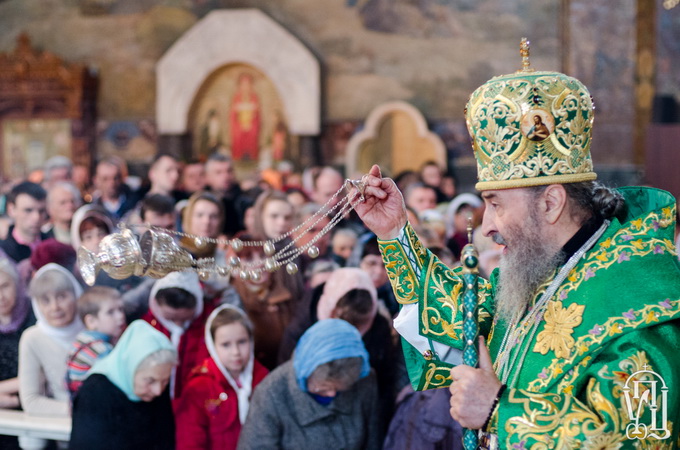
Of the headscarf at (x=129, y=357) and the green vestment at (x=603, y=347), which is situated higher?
the green vestment at (x=603, y=347)

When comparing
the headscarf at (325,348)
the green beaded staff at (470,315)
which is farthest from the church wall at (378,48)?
the green beaded staff at (470,315)

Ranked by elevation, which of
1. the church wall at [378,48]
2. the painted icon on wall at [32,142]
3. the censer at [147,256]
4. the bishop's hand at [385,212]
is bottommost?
the censer at [147,256]

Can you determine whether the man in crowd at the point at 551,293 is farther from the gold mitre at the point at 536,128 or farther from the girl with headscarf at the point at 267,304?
the girl with headscarf at the point at 267,304

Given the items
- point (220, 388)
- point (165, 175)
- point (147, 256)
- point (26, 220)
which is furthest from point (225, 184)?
point (147, 256)

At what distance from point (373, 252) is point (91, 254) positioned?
3079 millimetres

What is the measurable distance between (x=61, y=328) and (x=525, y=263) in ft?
11.0

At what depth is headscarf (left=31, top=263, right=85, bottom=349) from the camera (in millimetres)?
5070

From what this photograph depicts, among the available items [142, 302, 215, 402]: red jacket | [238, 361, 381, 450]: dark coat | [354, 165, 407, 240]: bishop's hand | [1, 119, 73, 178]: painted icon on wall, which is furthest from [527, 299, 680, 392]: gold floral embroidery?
[1, 119, 73, 178]: painted icon on wall

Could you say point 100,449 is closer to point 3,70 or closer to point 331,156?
point 331,156

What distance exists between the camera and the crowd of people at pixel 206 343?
404 cm

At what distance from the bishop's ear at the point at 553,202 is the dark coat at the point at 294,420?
1.86 metres

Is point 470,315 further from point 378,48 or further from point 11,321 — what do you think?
point 378,48

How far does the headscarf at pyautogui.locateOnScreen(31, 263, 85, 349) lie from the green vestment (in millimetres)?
2930

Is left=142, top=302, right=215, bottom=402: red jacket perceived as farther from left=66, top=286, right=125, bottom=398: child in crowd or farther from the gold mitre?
the gold mitre
